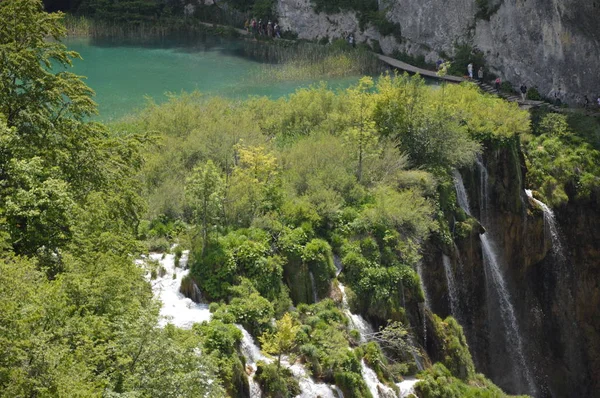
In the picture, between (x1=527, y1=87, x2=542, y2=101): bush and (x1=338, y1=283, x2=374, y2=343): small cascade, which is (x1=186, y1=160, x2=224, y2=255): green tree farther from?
(x1=527, y1=87, x2=542, y2=101): bush

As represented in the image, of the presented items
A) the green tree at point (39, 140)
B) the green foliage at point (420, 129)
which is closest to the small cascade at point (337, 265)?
the green tree at point (39, 140)

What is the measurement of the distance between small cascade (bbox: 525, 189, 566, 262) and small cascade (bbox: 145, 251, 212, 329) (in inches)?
817

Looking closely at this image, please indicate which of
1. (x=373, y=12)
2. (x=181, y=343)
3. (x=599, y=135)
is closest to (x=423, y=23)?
(x=373, y=12)

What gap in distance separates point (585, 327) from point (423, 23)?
30.7m

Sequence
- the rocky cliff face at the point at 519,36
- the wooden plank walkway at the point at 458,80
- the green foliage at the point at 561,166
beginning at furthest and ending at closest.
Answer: the rocky cliff face at the point at 519,36 → the wooden plank walkway at the point at 458,80 → the green foliage at the point at 561,166

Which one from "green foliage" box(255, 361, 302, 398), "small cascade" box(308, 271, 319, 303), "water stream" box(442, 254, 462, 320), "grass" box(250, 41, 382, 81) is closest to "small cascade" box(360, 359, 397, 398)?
"green foliage" box(255, 361, 302, 398)

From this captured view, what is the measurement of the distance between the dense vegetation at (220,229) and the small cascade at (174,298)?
0.49m

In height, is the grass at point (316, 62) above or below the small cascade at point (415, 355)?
above

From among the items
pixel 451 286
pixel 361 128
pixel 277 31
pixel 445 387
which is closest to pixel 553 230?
pixel 451 286

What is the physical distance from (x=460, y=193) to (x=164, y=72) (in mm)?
29309

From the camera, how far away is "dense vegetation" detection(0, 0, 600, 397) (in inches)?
632

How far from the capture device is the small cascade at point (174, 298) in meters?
21.8

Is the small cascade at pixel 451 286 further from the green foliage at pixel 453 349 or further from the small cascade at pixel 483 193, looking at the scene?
the small cascade at pixel 483 193

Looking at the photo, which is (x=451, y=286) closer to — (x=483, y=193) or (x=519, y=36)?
(x=483, y=193)
